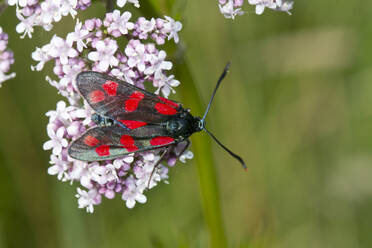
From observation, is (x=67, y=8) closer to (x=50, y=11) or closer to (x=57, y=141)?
(x=50, y=11)

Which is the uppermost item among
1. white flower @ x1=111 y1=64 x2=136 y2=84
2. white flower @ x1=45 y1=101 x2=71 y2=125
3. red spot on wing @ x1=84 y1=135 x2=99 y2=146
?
white flower @ x1=111 y1=64 x2=136 y2=84

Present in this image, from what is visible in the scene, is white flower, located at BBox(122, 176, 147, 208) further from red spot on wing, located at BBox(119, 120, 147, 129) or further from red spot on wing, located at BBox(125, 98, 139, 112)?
red spot on wing, located at BBox(125, 98, 139, 112)

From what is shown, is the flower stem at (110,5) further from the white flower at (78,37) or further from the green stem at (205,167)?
the green stem at (205,167)

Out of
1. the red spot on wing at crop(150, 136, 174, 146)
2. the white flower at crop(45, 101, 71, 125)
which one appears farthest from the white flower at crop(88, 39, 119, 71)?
the red spot on wing at crop(150, 136, 174, 146)

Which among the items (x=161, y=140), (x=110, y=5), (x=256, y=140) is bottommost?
(x=256, y=140)

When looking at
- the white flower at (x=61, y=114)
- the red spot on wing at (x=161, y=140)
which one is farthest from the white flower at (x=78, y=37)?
the red spot on wing at (x=161, y=140)

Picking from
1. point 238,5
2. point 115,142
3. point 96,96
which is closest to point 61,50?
point 96,96

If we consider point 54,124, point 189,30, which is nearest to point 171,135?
point 54,124
